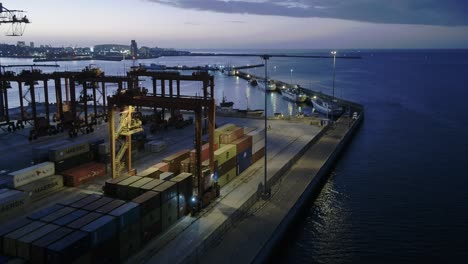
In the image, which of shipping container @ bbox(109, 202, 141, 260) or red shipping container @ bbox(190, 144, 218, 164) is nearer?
shipping container @ bbox(109, 202, 141, 260)

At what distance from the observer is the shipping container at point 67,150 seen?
35.0 m

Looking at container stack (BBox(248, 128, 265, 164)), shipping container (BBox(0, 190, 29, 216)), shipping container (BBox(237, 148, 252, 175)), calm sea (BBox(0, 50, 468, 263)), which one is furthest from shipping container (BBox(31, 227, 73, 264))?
container stack (BBox(248, 128, 265, 164))

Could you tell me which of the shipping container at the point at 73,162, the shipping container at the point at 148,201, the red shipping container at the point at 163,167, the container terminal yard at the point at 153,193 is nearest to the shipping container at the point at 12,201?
the container terminal yard at the point at 153,193

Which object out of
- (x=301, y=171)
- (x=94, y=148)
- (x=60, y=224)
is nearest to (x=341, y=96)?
(x=301, y=171)

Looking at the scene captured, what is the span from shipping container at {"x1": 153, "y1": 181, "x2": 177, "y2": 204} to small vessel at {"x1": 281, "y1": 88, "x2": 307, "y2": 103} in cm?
9270

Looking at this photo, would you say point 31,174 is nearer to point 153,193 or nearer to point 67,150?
point 67,150

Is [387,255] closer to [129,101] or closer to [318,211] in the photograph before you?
[318,211]

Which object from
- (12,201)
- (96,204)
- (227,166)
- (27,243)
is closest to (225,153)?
(227,166)

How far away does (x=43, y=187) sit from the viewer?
32.8 metres

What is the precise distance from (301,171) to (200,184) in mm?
14588

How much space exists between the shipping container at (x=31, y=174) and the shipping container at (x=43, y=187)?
1.66 ft

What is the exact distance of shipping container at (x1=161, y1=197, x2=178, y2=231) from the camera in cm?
2581

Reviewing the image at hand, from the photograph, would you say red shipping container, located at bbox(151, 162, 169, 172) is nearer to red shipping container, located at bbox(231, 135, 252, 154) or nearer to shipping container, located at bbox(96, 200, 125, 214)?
shipping container, located at bbox(96, 200, 125, 214)

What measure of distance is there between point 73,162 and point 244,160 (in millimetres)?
16540
